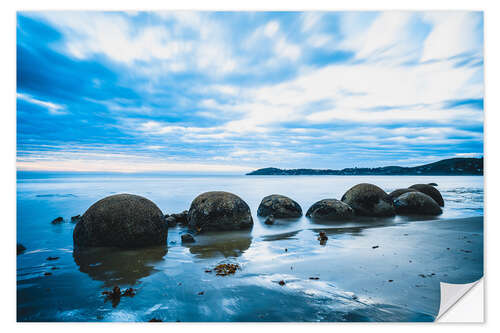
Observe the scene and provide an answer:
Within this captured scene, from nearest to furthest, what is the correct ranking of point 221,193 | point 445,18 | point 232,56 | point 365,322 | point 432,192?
point 365,322 < point 445,18 < point 232,56 < point 221,193 < point 432,192

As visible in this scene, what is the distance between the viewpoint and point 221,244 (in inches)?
248

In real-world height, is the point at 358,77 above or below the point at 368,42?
below

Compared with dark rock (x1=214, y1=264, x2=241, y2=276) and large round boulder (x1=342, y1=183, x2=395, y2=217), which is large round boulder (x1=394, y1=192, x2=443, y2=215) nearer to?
large round boulder (x1=342, y1=183, x2=395, y2=217)

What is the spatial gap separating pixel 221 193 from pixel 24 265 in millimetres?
4626

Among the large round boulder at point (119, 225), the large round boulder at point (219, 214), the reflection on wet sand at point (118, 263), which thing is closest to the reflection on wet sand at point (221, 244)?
the large round boulder at point (219, 214)

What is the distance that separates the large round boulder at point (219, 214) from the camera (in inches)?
305

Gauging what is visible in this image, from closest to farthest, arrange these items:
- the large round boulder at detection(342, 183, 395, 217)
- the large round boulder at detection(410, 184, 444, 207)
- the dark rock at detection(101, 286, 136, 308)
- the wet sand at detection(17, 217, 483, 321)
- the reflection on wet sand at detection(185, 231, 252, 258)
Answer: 1. the wet sand at detection(17, 217, 483, 321)
2. the dark rock at detection(101, 286, 136, 308)
3. the reflection on wet sand at detection(185, 231, 252, 258)
4. the large round boulder at detection(342, 183, 395, 217)
5. the large round boulder at detection(410, 184, 444, 207)

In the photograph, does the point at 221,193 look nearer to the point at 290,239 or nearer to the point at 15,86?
the point at 290,239

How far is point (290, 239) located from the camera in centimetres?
682

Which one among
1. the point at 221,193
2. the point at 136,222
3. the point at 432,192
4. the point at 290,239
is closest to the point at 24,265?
the point at 136,222

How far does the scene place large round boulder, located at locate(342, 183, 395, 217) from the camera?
10.1m

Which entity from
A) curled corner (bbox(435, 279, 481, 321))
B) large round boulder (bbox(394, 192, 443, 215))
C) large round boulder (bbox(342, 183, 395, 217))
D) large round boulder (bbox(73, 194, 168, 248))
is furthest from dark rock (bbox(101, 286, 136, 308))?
large round boulder (bbox(394, 192, 443, 215))
